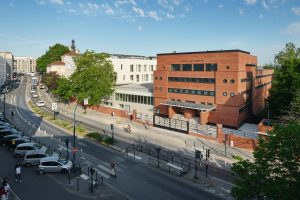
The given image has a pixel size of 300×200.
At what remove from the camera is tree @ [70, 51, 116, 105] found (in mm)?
54938

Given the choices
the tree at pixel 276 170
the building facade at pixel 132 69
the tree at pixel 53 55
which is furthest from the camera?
the tree at pixel 53 55

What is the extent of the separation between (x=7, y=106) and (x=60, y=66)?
115 ft

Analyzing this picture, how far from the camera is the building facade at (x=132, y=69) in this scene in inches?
2795

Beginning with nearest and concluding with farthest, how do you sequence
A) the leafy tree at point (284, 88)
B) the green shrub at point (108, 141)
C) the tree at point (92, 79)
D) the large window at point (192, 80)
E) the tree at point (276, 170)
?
the tree at point (276, 170), the green shrub at point (108, 141), the leafy tree at point (284, 88), the large window at point (192, 80), the tree at point (92, 79)

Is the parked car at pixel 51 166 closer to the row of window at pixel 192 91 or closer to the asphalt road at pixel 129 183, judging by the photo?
the asphalt road at pixel 129 183

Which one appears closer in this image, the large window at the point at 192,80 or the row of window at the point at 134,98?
the large window at the point at 192,80

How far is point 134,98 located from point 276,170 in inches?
1722

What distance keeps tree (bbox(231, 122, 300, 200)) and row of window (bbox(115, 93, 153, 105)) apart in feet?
128

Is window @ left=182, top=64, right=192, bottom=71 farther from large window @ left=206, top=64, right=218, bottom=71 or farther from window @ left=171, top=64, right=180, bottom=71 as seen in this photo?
large window @ left=206, top=64, right=218, bottom=71

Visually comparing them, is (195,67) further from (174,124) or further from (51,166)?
(51,166)

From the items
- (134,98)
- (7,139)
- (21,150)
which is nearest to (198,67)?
(134,98)

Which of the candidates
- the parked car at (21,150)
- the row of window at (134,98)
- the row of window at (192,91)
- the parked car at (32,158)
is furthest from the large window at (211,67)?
the parked car at (21,150)

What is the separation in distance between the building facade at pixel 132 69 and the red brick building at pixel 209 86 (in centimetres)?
2091

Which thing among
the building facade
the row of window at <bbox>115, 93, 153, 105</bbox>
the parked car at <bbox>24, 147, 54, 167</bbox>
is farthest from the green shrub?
the building facade
